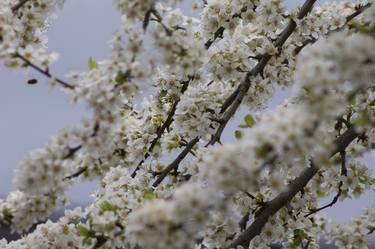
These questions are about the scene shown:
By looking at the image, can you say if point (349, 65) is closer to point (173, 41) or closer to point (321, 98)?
point (321, 98)

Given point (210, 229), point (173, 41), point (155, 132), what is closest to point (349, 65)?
point (173, 41)

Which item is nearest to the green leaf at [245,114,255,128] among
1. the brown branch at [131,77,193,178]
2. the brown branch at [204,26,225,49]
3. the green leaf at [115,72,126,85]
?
the green leaf at [115,72,126,85]

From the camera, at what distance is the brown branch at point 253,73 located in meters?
4.64

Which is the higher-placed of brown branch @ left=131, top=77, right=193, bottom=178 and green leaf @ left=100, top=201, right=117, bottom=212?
brown branch @ left=131, top=77, right=193, bottom=178

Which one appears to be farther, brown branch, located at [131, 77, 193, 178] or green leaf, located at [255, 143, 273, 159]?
brown branch, located at [131, 77, 193, 178]

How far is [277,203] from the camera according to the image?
15.8 ft

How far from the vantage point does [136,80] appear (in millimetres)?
3109

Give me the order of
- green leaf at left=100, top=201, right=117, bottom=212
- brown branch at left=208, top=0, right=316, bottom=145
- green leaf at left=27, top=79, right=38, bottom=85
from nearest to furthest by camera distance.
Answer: green leaf at left=27, top=79, right=38, bottom=85
green leaf at left=100, top=201, right=117, bottom=212
brown branch at left=208, top=0, right=316, bottom=145

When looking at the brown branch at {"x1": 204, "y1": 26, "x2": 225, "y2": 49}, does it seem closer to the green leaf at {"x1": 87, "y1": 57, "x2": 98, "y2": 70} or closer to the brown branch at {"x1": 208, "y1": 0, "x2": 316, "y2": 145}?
the brown branch at {"x1": 208, "y1": 0, "x2": 316, "y2": 145}

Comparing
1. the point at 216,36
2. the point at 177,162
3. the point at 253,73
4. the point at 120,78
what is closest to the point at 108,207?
the point at 120,78

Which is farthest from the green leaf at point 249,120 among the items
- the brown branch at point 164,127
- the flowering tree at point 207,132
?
the brown branch at point 164,127

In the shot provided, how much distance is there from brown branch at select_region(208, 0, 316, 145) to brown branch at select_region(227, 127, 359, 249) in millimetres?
826

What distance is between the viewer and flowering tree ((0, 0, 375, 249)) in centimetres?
232

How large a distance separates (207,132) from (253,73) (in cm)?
70
